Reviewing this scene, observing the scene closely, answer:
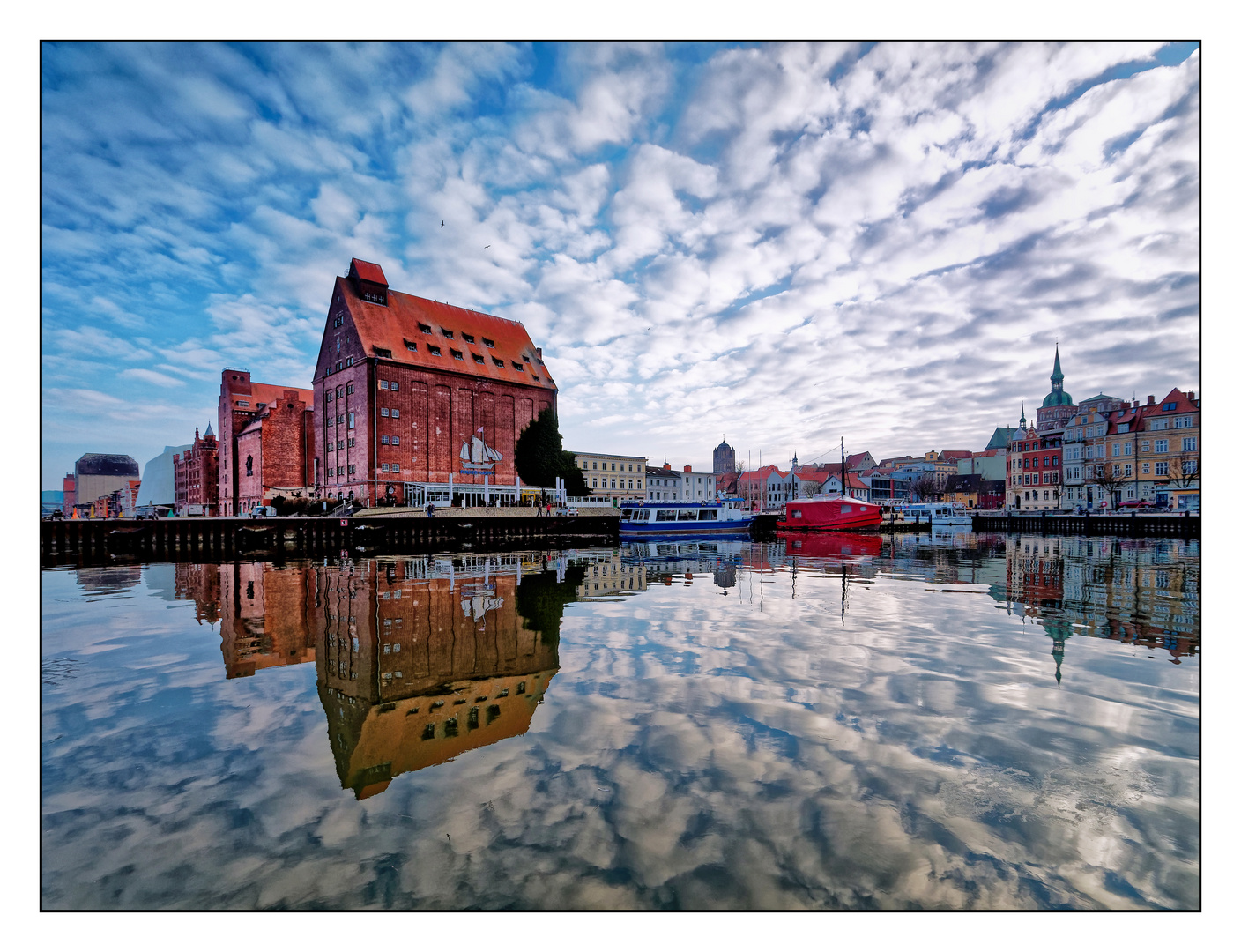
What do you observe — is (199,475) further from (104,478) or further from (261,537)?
(261,537)

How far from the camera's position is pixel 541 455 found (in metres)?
60.5

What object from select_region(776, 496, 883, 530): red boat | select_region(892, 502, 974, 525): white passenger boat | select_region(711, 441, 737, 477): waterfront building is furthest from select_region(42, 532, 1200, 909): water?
select_region(711, 441, 737, 477): waterfront building

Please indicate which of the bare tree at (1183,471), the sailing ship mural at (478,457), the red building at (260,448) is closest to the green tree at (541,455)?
the sailing ship mural at (478,457)

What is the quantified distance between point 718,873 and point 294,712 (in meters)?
5.05

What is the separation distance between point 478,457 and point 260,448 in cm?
2693

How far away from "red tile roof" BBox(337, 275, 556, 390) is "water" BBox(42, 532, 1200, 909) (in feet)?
157

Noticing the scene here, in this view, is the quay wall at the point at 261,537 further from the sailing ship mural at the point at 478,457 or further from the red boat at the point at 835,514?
the red boat at the point at 835,514

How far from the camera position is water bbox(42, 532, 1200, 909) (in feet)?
10.9

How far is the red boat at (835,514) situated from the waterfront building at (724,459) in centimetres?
12673

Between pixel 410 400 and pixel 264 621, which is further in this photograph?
pixel 410 400

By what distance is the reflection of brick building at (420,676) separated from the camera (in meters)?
5.25

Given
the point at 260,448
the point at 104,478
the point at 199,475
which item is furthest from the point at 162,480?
the point at 260,448

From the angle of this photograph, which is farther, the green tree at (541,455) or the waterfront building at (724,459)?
the waterfront building at (724,459)

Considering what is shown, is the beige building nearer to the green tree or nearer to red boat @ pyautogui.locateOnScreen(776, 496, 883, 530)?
the green tree
